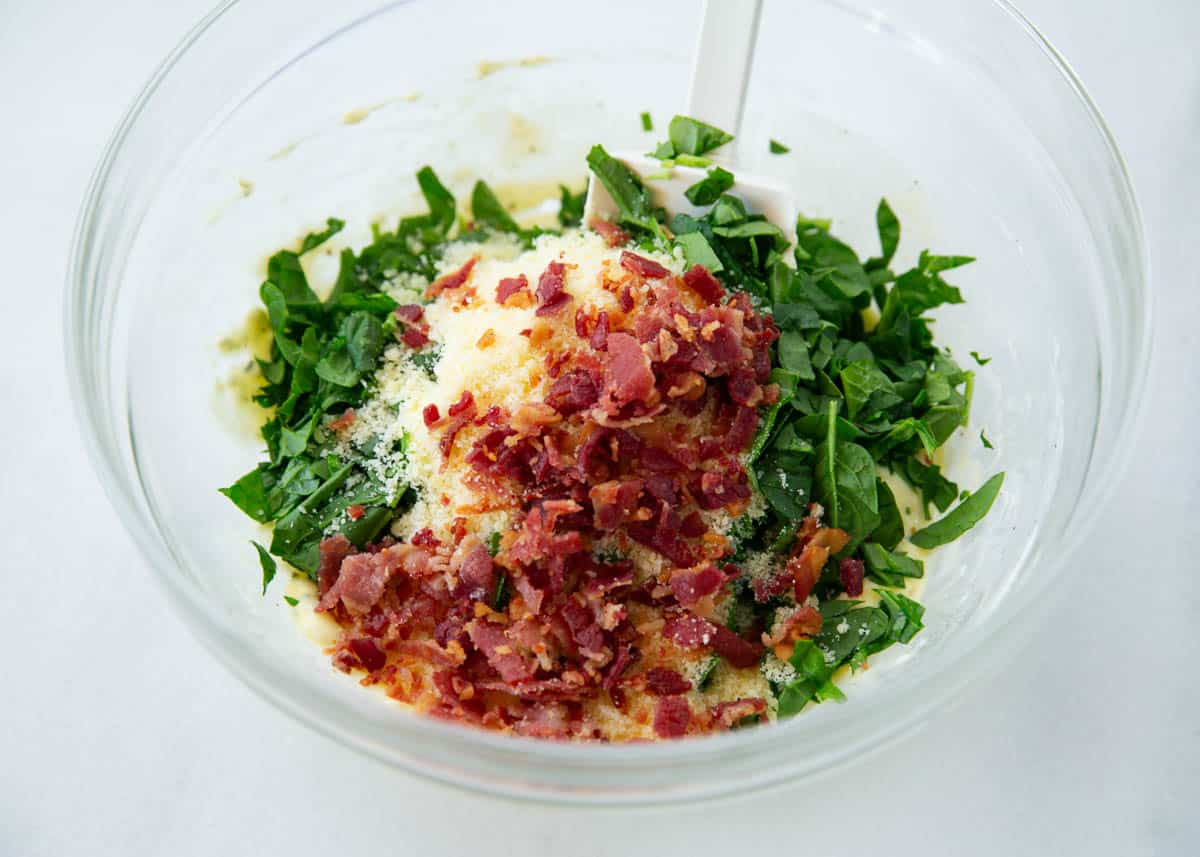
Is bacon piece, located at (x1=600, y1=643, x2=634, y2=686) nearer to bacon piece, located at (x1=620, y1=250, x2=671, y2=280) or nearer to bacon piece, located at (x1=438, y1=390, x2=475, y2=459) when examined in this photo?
bacon piece, located at (x1=438, y1=390, x2=475, y2=459)

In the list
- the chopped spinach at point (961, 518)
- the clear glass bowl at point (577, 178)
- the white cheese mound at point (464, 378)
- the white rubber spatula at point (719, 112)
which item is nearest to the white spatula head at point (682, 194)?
the white rubber spatula at point (719, 112)

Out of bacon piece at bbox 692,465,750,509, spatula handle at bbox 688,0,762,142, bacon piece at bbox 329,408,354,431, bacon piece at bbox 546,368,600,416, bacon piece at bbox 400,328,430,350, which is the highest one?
spatula handle at bbox 688,0,762,142

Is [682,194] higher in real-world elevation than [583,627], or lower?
higher

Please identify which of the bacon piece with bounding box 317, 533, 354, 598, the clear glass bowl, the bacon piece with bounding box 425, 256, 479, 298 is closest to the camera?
the clear glass bowl

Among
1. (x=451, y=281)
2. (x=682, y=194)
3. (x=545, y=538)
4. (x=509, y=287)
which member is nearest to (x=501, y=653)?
(x=545, y=538)

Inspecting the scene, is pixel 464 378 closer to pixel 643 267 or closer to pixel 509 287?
pixel 509 287

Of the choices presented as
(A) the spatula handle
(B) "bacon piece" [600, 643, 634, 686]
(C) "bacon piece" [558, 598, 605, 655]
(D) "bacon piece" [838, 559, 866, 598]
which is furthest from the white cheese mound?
(D) "bacon piece" [838, 559, 866, 598]

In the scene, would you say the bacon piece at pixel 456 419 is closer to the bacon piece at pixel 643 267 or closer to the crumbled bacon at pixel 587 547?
the crumbled bacon at pixel 587 547

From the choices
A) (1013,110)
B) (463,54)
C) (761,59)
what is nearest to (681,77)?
(761,59)

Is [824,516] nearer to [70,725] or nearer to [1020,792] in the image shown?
[1020,792]
